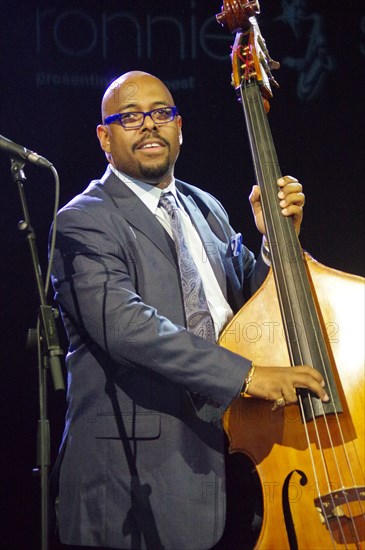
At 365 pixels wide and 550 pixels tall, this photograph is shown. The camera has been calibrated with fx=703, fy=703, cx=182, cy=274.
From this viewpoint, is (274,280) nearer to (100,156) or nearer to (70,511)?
(70,511)

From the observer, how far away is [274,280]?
209 centimetres

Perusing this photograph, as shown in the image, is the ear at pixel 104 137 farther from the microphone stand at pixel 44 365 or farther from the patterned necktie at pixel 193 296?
the microphone stand at pixel 44 365

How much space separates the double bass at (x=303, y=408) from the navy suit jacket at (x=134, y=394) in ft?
0.40

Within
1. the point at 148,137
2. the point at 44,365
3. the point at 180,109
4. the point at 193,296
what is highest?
the point at 180,109

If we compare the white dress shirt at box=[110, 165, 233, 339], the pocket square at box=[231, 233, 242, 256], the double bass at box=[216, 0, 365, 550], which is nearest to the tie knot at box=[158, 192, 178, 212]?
the white dress shirt at box=[110, 165, 233, 339]

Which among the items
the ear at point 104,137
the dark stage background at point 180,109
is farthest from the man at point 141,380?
the dark stage background at point 180,109

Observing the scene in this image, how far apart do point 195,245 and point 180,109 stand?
3.83 ft

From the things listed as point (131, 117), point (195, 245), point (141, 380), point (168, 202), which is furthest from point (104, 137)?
point (141, 380)

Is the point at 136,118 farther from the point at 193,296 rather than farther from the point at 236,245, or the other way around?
the point at 193,296

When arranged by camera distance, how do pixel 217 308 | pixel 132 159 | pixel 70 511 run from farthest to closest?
pixel 132 159
pixel 217 308
pixel 70 511

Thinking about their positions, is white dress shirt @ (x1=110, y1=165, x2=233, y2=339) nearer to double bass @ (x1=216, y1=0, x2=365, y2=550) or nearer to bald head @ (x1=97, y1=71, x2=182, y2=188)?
bald head @ (x1=97, y1=71, x2=182, y2=188)

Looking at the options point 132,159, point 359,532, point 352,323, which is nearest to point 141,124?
point 132,159

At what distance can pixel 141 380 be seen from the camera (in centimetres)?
223

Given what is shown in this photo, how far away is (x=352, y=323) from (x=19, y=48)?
2.16 meters
